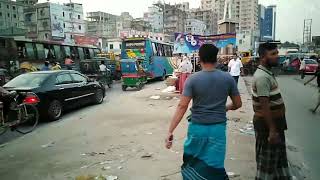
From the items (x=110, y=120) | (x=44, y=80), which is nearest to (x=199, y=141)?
(x=110, y=120)

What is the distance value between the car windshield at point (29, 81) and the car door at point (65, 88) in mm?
508

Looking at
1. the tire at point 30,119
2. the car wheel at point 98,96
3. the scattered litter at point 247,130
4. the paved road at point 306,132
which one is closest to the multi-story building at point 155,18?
the car wheel at point 98,96

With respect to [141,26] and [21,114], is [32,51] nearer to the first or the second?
[21,114]

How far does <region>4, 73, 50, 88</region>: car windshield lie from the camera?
10.5 metres

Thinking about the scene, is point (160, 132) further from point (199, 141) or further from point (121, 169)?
point (199, 141)

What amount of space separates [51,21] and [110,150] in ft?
271

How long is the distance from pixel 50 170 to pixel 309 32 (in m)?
102

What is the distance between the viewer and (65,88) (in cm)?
1147

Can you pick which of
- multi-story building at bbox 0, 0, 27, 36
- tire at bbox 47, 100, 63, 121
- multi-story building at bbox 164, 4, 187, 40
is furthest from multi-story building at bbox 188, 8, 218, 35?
tire at bbox 47, 100, 63, 121

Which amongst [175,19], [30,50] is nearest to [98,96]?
[30,50]

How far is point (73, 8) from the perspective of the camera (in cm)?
9319

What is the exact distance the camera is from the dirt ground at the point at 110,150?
5523 millimetres

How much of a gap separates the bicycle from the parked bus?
13.3m

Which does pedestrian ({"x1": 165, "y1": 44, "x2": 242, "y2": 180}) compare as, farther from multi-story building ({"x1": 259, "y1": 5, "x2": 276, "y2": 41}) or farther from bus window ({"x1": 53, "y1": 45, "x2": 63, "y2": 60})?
multi-story building ({"x1": 259, "y1": 5, "x2": 276, "y2": 41})
